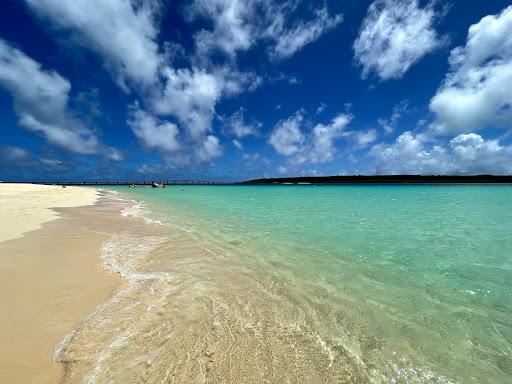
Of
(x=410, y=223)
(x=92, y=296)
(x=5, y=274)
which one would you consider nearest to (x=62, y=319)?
(x=92, y=296)

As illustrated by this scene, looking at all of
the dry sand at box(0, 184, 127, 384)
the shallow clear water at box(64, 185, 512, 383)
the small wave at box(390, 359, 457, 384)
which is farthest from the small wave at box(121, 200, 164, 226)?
the small wave at box(390, 359, 457, 384)

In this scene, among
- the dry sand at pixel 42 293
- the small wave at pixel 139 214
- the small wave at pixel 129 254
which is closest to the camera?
the dry sand at pixel 42 293

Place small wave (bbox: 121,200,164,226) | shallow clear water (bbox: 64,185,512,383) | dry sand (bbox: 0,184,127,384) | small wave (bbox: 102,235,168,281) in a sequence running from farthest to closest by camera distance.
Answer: small wave (bbox: 121,200,164,226) < small wave (bbox: 102,235,168,281) < shallow clear water (bbox: 64,185,512,383) < dry sand (bbox: 0,184,127,384)

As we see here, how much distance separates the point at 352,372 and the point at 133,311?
371cm

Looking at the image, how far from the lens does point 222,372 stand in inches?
120

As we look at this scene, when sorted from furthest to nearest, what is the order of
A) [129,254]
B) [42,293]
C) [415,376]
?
[129,254], [42,293], [415,376]

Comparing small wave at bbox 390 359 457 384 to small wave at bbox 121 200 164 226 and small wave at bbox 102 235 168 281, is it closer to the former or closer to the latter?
small wave at bbox 102 235 168 281

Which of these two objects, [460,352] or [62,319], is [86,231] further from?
[460,352]

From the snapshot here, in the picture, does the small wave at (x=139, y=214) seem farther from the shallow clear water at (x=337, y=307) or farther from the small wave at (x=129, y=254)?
the shallow clear water at (x=337, y=307)

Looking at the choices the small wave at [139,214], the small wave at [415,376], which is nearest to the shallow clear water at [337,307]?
the small wave at [415,376]

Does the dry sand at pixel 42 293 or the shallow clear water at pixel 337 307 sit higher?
the dry sand at pixel 42 293

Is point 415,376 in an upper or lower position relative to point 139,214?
lower

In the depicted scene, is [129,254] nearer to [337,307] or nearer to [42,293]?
[42,293]

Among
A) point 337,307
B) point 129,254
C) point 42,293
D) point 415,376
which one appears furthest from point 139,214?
point 415,376
